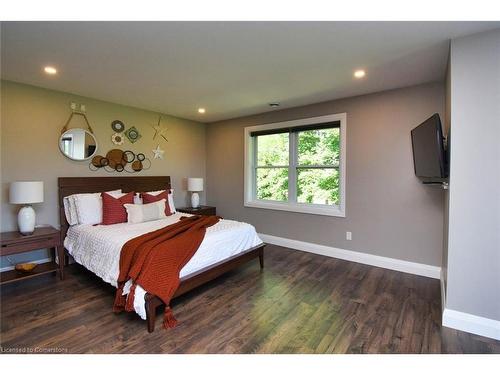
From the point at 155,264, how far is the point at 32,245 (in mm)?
1673

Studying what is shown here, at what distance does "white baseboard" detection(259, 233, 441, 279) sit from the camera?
3112 mm

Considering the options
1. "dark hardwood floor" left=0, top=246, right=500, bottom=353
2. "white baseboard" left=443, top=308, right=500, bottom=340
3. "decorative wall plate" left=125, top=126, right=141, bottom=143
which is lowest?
"dark hardwood floor" left=0, top=246, right=500, bottom=353

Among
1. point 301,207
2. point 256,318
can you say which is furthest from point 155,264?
point 301,207

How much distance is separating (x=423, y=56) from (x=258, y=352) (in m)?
2.93

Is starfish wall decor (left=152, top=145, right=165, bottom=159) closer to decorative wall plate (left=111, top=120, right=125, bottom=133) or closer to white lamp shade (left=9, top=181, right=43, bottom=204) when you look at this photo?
decorative wall plate (left=111, top=120, right=125, bottom=133)

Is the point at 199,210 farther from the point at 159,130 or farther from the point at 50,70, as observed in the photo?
the point at 50,70

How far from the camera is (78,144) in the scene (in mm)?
3623

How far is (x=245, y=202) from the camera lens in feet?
16.0

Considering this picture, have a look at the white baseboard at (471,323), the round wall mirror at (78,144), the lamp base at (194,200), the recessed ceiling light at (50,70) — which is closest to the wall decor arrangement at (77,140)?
the round wall mirror at (78,144)

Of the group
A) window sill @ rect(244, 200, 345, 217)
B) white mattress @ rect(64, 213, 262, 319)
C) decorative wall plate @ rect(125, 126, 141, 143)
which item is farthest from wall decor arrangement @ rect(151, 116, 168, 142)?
window sill @ rect(244, 200, 345, 217)

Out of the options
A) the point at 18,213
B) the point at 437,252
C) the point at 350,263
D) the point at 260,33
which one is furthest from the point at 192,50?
the point at 437,252

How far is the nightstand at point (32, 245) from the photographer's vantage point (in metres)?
2.61

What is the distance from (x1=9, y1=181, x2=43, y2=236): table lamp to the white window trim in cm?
311

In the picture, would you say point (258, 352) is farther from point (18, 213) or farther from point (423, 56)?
point (18, 213)
